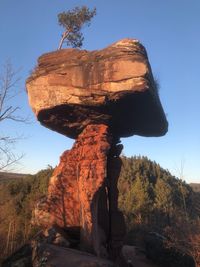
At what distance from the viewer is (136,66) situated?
349 inches

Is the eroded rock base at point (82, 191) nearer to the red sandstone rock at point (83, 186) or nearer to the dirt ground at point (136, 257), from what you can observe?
the red sandstone rock at point (83, 186)

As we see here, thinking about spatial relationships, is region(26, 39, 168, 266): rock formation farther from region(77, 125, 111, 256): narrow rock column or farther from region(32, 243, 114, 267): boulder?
region(32, 243, 114, 267): boulder

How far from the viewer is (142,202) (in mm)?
21766

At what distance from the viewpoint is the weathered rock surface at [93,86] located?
29.5ft

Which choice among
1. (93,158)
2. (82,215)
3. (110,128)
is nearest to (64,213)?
(82,215)

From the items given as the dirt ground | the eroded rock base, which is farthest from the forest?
the eroded rock base

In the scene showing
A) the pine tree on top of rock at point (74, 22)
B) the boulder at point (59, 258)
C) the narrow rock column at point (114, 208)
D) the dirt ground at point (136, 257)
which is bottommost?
the dirt ground at point (136, 257)

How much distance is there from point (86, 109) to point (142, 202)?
13.4 metres

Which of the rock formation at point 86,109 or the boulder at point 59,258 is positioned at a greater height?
the rock formation at point 86,109

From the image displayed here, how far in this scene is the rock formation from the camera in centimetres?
909

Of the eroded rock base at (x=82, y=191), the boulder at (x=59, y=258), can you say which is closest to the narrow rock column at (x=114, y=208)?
the eroded rock base at (x=82, y=191)

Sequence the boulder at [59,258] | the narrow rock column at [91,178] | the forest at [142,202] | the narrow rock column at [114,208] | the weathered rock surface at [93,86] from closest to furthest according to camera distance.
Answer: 1. the boulder at [59,258]
2. the weathered rock surface at [93,86]
3. the narrow rock column at [91,178]
4. the narrow rock column at [114,208]
5. the forest at [142,202]

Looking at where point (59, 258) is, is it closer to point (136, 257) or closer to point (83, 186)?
point (83, 186)

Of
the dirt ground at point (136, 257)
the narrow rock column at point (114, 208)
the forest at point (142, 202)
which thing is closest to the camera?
the narrow rock column at point (114, 208)
